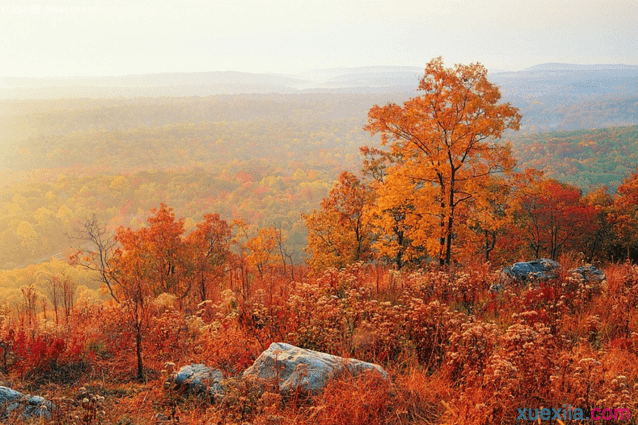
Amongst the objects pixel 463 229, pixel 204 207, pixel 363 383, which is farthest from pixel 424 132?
pixel 204 207

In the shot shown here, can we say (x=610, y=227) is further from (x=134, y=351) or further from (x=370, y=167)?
(x=134, y=351)

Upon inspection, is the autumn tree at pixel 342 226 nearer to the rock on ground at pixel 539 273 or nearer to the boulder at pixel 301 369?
the rock on ground at pixel 539 273

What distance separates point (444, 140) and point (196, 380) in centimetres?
1370

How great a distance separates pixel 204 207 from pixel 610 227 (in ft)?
391

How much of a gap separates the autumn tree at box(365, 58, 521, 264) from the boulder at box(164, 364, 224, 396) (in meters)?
12.5

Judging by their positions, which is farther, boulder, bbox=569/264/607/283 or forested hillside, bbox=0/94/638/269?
forested hillside, bbox=0/94/638/269

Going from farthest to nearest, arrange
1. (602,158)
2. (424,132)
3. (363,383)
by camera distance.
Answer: (602,158) → (424,132) → (363,383)

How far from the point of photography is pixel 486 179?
16.8 m

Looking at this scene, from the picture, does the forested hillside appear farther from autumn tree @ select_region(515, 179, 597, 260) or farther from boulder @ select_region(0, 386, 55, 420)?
boulder @ select_region(0, 386, 55, 420)

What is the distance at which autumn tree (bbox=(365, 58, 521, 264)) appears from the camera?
1580 cm

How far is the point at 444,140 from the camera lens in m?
16.4

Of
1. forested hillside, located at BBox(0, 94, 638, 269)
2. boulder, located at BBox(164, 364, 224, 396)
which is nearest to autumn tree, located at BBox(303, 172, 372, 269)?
boulder, located at BBox(164, 364, 224, 396)

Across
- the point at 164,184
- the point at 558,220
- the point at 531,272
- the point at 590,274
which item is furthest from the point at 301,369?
the point at 164,184

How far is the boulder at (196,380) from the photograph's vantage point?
5059mm
